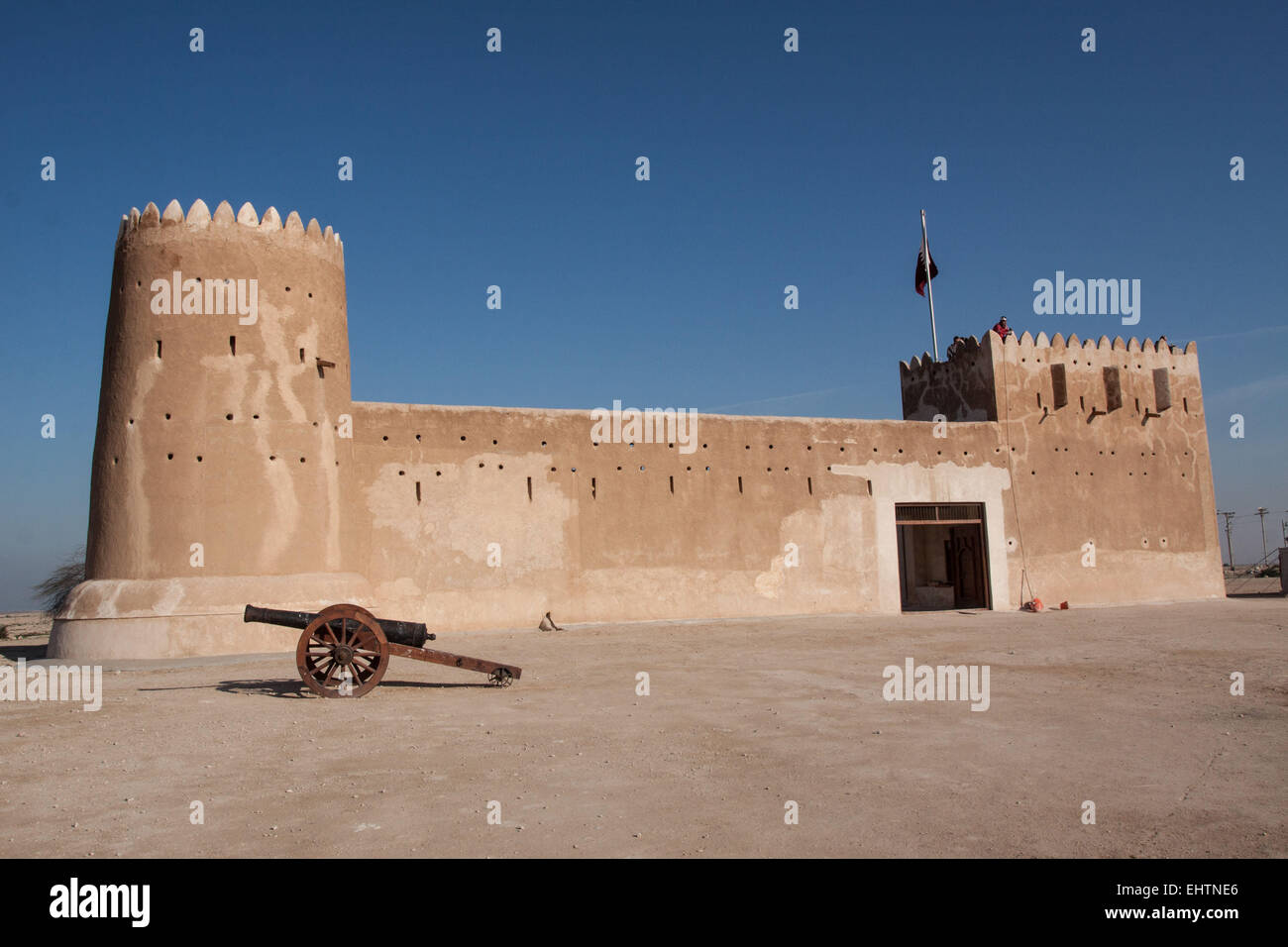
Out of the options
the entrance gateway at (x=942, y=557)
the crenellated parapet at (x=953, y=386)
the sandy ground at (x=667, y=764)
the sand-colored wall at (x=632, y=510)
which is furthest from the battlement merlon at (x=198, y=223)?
the crenellated parapet at (x=953, y=386)

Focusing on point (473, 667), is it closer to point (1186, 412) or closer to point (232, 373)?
point (232, 373)

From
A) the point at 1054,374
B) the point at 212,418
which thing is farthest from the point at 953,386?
the point at 212,418

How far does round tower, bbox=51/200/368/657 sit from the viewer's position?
13.2 m

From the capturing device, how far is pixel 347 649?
9.11m

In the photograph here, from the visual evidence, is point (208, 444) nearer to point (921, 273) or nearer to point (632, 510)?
point (632, 510)

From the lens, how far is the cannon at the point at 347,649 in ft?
29.8

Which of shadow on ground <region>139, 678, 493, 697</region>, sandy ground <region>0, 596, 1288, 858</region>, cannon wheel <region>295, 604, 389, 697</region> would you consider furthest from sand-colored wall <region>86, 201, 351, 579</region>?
cannon wheel <region>295, 604, 389, 697</region>

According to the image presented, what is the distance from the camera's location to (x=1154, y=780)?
5.48m

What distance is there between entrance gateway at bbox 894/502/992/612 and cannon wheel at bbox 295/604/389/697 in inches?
526

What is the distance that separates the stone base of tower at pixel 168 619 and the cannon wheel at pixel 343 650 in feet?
14.9

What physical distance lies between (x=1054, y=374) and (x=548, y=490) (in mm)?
11971

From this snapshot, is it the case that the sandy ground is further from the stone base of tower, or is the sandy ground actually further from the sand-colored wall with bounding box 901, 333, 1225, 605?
the sand-colored wall with bounding box 901, 333, 1225, 605
